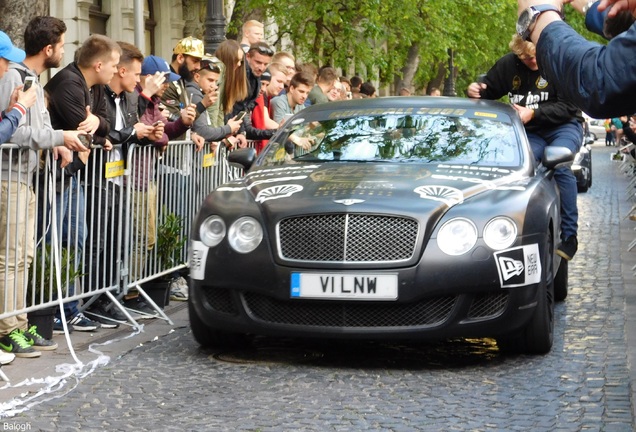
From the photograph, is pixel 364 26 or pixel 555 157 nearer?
pixel 555 157

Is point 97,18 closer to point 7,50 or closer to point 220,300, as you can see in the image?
point 7,50

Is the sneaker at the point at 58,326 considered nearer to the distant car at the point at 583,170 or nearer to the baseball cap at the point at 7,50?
the baseball cap at the point at 7,50

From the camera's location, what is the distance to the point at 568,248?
10.4 meters

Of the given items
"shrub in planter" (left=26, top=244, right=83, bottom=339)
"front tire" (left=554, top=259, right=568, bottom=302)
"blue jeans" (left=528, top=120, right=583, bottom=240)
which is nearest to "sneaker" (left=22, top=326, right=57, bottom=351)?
"shrub in planter" (left=26, top=244, right=83, bottom=339)

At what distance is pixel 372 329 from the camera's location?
7.29 m

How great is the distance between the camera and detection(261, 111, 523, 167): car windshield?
8516mm

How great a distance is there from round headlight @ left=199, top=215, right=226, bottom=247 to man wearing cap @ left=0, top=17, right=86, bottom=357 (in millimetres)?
966

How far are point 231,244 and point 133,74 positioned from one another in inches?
103

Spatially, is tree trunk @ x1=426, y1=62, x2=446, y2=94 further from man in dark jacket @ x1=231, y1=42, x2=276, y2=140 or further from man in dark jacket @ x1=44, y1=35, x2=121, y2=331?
man in dark jacket @ x1=44, y1=35, x2=121, y2=331

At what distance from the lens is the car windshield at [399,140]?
27.9 ft

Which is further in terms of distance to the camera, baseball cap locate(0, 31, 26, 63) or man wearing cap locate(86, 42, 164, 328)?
man wearing cap locate(86, 42, 164, 328)

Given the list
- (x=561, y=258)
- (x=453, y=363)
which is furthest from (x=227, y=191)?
(x=561, y=258)

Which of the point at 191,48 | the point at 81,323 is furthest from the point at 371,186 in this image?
the point at 191,48

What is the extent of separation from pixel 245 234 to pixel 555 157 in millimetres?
2356
